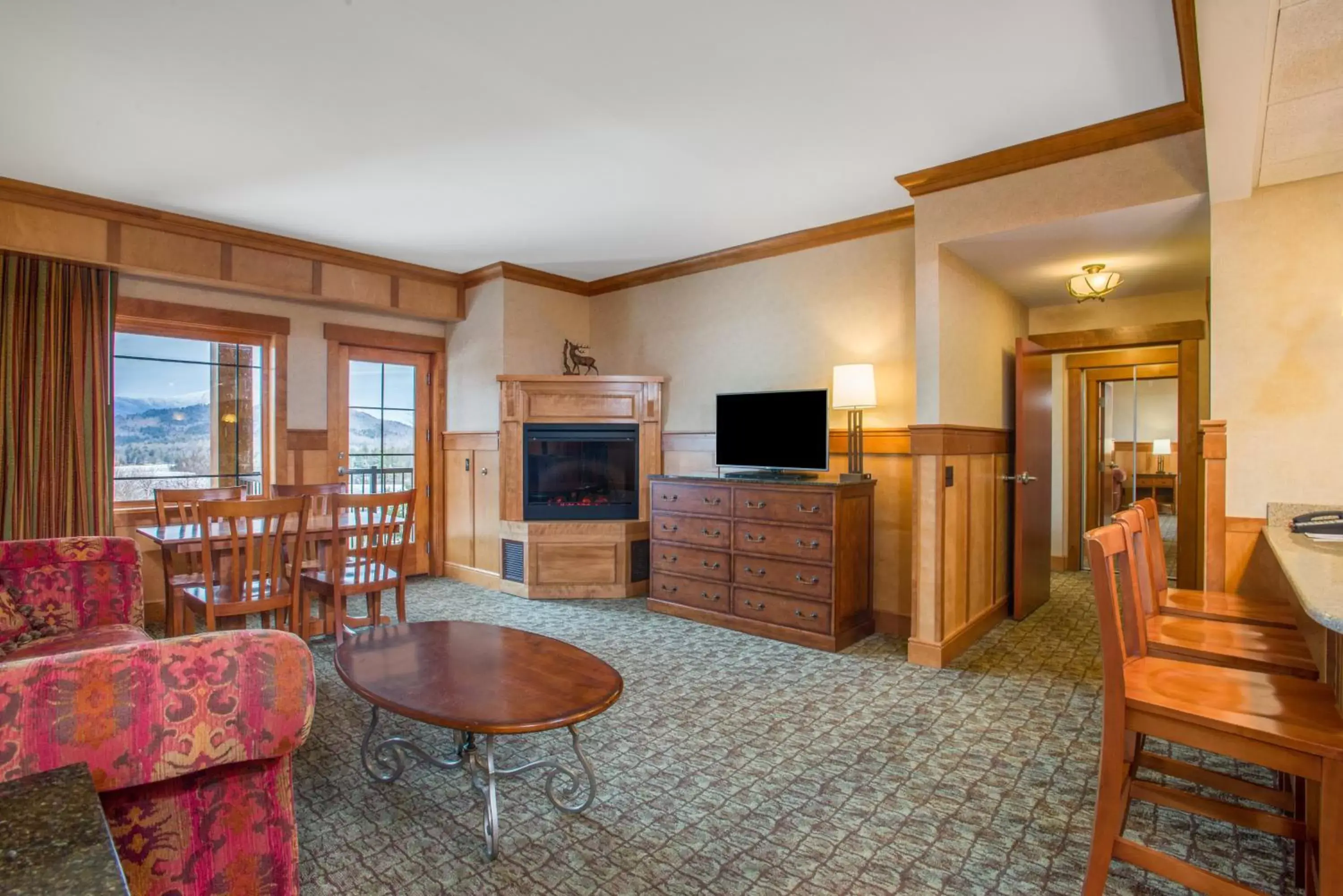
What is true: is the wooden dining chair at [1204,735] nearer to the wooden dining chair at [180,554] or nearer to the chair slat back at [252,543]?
the chair slat back at [252,543]

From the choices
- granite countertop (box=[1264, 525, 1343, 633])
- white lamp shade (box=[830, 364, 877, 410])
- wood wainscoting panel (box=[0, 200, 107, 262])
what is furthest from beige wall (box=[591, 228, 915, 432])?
wood wainscoting panel (box=[0, 200, 107, 262])

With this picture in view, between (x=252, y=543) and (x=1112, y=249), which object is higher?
(x=1112, y=249)

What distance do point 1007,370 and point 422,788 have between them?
433 centimetres

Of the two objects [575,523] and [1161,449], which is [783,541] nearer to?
[575,523]

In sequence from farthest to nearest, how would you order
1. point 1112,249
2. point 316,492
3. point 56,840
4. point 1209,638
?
point 316,492 → point 1112,249 → point 1209,638 → point 56,840

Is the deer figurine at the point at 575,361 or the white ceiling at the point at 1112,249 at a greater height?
the white ceiling at the point at 1112,249

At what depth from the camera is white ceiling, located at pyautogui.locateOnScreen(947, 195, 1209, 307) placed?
122 inches

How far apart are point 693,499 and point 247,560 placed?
2495mm

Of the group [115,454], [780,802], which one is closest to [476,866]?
[780,802]

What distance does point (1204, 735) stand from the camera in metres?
1.49

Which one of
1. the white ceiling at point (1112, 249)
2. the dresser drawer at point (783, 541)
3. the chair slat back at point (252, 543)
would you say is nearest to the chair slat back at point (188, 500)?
the chair slat back at point (252, 543)

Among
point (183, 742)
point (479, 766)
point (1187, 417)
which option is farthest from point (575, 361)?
point (183, 742)

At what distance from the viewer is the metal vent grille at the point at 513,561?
5.18 m

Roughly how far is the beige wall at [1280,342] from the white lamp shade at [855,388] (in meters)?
1.61
